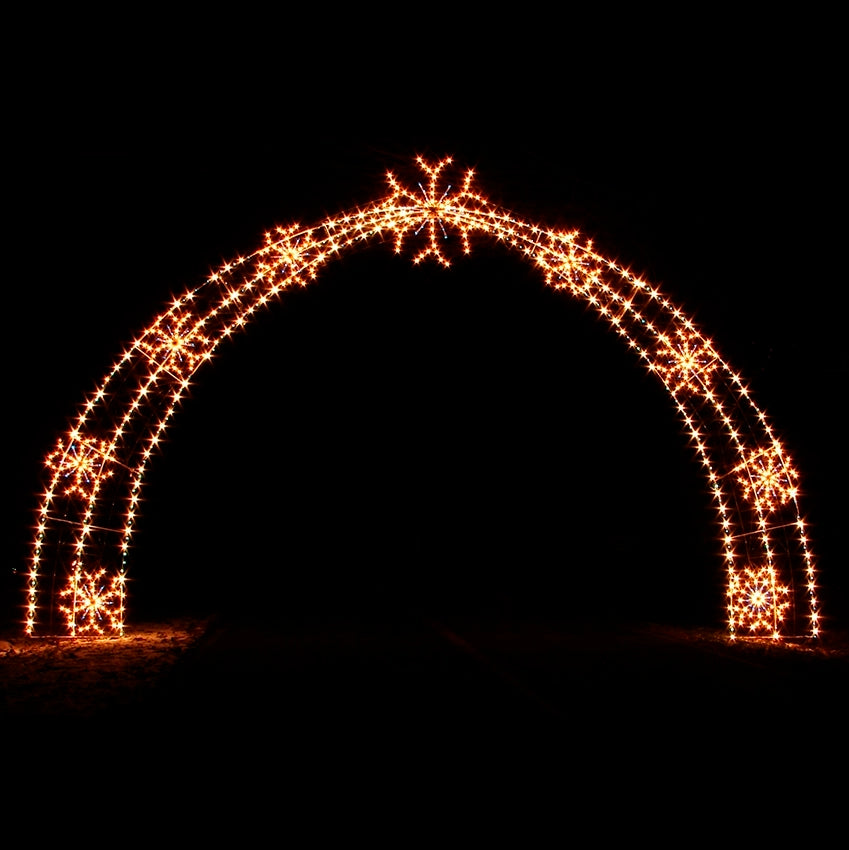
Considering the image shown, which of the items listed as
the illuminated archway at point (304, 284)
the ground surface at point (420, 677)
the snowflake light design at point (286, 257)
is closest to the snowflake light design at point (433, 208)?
the illuminated archway at point (304, 284)

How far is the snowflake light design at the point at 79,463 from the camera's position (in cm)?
807

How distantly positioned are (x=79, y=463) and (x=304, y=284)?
309 centimetres

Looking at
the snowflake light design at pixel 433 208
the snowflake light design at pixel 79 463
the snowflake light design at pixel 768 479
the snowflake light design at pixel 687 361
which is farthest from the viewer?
the snowflake light design at pixel 687 361

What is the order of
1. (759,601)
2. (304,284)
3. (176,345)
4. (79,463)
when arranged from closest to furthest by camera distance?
(79,463) → (176,345) → (304,284) → (759,601)

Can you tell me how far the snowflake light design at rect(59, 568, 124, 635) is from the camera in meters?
8.13

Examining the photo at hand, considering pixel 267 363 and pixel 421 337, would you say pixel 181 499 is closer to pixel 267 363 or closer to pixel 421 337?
pixel 267 363

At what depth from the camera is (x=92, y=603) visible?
27.2 feet

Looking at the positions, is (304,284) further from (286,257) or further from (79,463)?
(79,463)

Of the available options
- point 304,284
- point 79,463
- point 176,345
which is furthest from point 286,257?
point 79,463

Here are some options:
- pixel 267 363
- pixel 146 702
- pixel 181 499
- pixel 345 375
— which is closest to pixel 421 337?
pixel 345 375

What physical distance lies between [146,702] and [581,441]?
45.5 feet

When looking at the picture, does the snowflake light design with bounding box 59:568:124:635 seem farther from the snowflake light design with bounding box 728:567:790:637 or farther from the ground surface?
the snowflake light design with bounding box 728:567:790:637

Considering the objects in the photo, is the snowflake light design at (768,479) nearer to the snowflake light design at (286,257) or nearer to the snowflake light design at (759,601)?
the snowflake light design at (759,601)

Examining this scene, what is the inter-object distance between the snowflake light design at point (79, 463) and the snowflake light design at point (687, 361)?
6367mm
